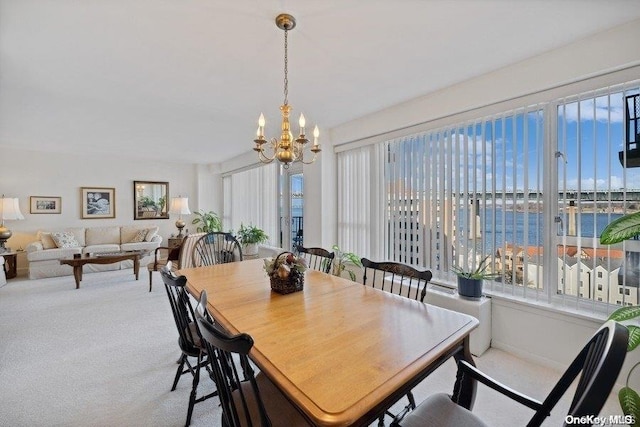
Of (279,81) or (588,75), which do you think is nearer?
(588,75)

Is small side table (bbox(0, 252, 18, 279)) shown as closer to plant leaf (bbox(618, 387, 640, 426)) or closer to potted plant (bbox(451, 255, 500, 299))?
potted plant (bbox(451, 255, 500, 299))

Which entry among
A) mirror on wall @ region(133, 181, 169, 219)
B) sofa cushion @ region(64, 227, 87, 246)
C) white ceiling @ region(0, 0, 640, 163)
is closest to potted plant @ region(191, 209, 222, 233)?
mirror on wall @ region(133, 181, 169, 219)

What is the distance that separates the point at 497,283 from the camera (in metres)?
2.63

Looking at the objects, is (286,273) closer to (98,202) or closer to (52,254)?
(52,254)

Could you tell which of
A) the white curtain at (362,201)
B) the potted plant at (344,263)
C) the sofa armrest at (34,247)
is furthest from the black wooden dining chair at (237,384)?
the sofa armrest at (34,247)

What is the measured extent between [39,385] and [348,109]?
149 inches

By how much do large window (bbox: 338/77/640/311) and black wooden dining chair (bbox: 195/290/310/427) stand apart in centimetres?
231

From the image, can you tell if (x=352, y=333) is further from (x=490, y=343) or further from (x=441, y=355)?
(x=490, y=343)

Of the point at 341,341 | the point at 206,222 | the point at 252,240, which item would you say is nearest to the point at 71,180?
the point at 206,222

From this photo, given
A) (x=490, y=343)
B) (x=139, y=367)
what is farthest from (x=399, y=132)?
(x=139, y=367)

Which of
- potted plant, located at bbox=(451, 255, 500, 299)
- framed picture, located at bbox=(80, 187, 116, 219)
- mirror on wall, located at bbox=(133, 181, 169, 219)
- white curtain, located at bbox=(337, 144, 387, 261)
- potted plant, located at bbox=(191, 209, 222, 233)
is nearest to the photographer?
potted plant, located at bbox=(451, 255, 500, 299)

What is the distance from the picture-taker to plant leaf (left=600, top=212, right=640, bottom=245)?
1417 millimetres

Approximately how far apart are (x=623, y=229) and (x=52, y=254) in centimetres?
755

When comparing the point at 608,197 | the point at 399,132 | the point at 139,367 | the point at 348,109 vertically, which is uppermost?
the point at 348,109
